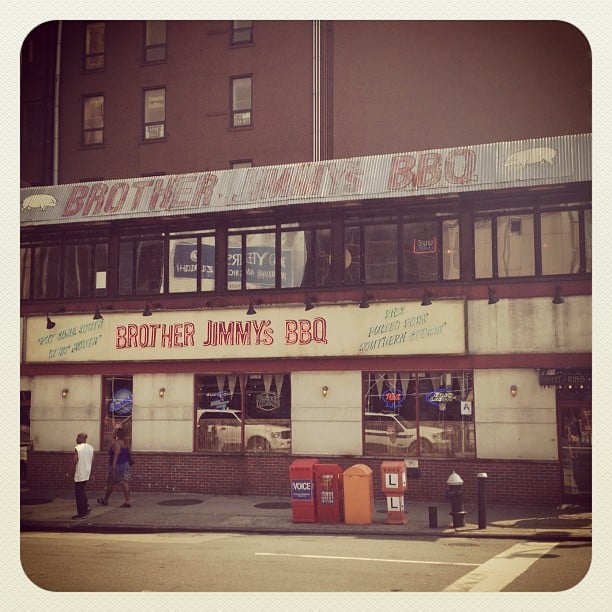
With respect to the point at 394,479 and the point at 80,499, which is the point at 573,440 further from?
the point at 80,499

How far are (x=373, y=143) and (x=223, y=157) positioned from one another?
4600 mm

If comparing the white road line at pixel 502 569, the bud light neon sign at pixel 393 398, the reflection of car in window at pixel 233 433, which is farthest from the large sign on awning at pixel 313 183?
the white road line at pixel 502 569

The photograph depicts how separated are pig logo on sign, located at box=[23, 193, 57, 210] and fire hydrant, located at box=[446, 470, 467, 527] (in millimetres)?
8117

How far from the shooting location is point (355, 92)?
16047 mm

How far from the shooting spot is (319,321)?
16422 mm

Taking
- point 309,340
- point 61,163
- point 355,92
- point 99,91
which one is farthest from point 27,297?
point 355,92

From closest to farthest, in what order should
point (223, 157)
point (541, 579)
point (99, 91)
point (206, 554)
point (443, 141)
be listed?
point (541, 579) → point (206, 554) → point (99, 91) → point (443, 141) → point (223, 157)

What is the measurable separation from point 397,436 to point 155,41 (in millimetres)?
8065

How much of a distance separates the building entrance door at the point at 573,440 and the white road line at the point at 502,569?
2956 millimetres

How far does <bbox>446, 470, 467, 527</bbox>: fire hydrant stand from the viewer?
12.9 metres

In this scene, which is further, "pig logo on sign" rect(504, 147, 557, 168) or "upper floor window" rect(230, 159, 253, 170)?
"upper floor window" rect(230, 159, 253, 170)

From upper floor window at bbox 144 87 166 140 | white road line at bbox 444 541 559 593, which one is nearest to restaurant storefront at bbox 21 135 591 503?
upper floor window at bbox 144 87 166 140

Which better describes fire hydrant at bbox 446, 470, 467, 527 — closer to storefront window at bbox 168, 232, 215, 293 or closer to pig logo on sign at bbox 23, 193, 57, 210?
storefront window at bbox 168, 232, 215, 293

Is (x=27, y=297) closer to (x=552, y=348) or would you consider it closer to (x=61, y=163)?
(x=61, y=163)
